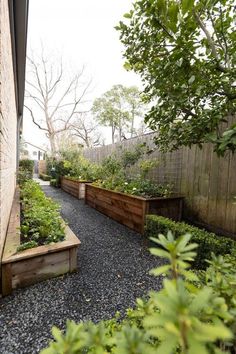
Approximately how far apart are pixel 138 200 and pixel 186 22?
8.88 feet

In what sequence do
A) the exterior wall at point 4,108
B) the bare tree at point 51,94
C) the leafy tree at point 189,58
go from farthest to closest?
the bare tree at point 51,94
the exterior wall at point 4,108
the leafy tree at point 189,58

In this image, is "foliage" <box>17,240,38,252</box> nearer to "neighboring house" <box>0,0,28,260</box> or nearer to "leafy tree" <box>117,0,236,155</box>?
"neighboring house" <box>0,0,28,260</box>

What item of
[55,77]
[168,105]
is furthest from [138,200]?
[55,77]

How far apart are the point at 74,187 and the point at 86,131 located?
16.5m

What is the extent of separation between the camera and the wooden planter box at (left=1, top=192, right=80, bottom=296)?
1.92m

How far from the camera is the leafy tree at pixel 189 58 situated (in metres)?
1.91

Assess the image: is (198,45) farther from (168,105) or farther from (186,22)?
(168,105)

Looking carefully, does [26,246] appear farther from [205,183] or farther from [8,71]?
[205,183]

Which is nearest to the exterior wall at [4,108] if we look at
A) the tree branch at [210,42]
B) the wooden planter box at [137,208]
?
the tree branch at [210,42]

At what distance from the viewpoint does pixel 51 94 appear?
17938mm

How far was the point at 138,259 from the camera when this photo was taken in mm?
2758

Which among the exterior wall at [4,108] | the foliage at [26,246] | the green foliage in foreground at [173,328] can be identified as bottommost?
the foliage at [26,246]

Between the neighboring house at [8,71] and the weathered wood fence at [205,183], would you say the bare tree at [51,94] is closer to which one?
the neighboring house at [8,71]

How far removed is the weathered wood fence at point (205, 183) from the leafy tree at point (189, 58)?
1.25 m
